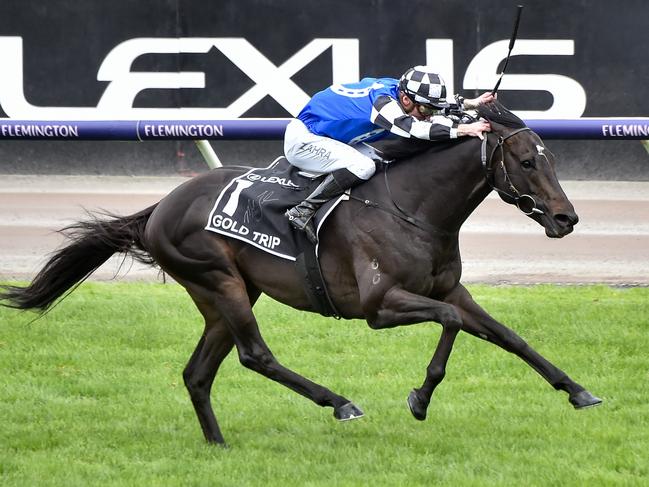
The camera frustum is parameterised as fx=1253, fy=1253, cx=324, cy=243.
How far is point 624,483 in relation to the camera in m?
5.63

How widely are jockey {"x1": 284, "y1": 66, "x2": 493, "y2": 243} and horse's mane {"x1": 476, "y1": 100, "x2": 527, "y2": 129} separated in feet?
0.20

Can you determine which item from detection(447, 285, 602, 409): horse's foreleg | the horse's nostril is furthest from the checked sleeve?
detection(447, 285, 602, 409): horse's foreleg

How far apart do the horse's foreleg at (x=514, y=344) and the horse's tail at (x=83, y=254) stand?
195 centimetres

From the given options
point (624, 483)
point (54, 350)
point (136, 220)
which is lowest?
point (54, 350)

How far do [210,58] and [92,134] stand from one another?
165 inches

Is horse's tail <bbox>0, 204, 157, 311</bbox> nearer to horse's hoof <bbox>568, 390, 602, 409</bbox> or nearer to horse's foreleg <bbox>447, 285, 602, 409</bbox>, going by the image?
horse's foreleg <bbox>447, 285, 602, 409</bbox>

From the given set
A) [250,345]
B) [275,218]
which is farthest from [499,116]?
[250,345]

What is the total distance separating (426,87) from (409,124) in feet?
0.70

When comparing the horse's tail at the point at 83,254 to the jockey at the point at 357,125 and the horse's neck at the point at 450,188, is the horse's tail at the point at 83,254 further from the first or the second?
the horse's neck at the point at 450,188

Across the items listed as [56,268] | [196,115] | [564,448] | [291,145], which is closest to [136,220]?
[56,268]

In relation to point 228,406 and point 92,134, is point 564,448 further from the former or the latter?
point 92,134

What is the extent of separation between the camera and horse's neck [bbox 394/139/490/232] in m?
6.43

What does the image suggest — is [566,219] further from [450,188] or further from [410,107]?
[410,107]

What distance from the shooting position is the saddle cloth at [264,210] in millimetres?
6770
